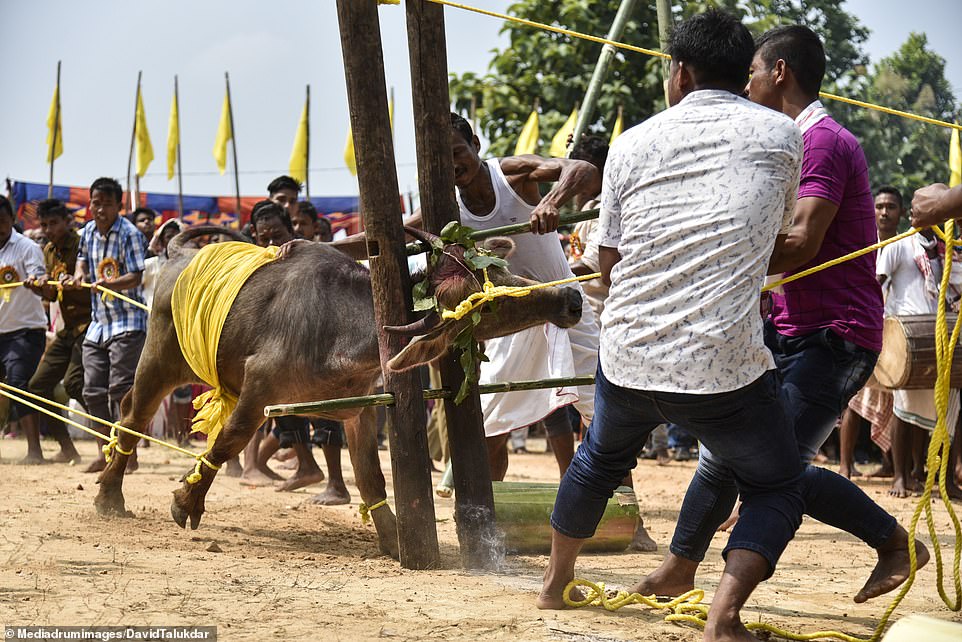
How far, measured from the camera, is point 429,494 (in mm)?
4949

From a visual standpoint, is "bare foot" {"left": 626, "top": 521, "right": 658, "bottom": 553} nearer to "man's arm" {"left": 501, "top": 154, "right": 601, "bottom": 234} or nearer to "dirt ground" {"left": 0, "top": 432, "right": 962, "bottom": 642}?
"dirt ground" {"left": 0, "top": 432, "right": 962, "bottom": 642}

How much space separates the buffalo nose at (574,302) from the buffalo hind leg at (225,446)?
6.14ft

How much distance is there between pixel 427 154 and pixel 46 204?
251 inches

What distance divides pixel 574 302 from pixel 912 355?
172 inches

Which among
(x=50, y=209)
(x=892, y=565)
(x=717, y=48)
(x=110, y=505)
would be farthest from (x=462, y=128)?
(x=50, y=209)

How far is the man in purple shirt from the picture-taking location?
12.9 feet

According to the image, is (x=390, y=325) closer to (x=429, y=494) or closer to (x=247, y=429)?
(x=429, y=494)

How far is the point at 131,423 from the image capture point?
6941 mm

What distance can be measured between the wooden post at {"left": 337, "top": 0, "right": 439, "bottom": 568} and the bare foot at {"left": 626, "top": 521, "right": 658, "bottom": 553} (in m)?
1.50

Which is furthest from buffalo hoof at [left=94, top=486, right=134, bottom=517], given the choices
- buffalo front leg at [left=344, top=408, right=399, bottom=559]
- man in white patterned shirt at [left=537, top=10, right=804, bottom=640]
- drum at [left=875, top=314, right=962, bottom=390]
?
drum at [left=875, top=314, right=962, bottom=390]

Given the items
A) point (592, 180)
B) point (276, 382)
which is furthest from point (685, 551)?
point (276, 382)

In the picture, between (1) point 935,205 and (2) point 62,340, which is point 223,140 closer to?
(2) point 62,340

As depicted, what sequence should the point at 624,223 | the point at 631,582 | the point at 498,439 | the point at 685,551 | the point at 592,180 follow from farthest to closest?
the point at 498,439
the point at 592,180
the point at 631,582
the point at 685,551
the point at 624,223

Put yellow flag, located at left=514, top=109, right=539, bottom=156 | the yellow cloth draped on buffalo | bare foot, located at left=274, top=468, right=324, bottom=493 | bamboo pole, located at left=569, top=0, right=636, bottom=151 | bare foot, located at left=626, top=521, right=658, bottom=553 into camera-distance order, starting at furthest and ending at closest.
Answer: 1. yellow flag, located at left=514, top=109, right=539, bottom=156
2. bare foot, located at left=274, top=468, right=324, bottom=493
3. bamboo pole, located at left=569, top=0, right=636, bottom=151
4. the yellow cloth draped on buffalo
5. bare foot, located at left=626, top=521, right=658, bottom=553
